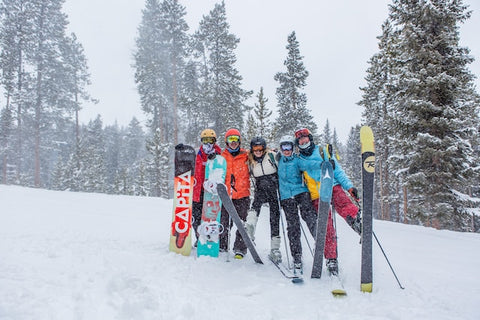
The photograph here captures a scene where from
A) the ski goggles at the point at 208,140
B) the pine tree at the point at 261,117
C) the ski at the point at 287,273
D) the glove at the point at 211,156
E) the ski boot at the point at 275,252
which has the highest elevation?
the pine tree at the point at 261,117

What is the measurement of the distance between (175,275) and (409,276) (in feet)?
11.3

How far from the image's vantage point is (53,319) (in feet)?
7.29

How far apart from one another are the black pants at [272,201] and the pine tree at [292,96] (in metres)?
15.7

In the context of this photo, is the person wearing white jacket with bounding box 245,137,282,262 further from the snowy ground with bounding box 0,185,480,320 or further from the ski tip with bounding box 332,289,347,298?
the ski tip with bounding box 332,289,347,298

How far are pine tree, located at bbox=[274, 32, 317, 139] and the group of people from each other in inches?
614

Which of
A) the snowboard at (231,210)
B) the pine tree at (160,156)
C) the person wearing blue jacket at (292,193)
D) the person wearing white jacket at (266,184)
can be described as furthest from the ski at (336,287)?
the pine tree at (160,156)

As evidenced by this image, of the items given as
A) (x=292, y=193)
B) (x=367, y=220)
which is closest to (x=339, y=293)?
(x=367, y=220)

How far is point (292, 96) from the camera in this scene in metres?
20.4

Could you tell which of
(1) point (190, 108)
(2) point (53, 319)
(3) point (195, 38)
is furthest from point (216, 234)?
(3) point (195, 38)

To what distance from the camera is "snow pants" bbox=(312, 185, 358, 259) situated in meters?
4.01

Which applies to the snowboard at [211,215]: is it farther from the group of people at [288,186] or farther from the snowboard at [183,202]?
the snowboard at [183,202]

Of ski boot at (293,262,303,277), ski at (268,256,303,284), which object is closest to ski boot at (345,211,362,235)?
ski boot at (293,262,303,277)

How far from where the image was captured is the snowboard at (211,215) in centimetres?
462

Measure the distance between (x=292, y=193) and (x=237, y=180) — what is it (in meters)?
0.96
